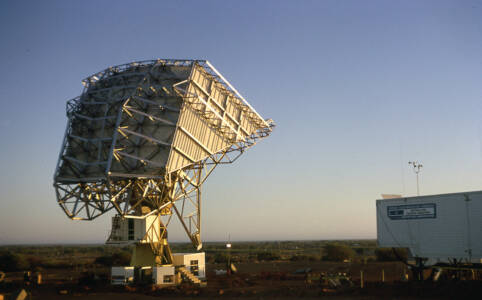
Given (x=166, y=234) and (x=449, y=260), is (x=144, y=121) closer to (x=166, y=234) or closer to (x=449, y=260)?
(x=166, y=234)

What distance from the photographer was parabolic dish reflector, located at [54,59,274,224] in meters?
33.8

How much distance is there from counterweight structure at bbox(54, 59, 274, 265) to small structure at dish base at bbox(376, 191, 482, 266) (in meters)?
14.6

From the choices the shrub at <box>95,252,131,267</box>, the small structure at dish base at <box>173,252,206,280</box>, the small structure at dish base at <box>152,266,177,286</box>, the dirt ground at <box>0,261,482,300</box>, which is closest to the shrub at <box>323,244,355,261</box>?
the dirt ground at <box>0,261,482,300</box>

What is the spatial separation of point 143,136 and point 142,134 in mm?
1403

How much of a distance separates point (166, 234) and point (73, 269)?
30582 millimetres

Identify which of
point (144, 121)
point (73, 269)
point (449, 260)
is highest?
point (144, 121)

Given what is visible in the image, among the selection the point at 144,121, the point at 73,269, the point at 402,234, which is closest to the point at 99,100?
the point at 144,121

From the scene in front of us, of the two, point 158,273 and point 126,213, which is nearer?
point 126,213

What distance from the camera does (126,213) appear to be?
33.7m

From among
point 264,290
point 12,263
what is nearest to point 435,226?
point 264,290

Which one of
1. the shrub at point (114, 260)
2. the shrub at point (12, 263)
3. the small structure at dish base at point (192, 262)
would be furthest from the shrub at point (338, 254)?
the shrub at point (12, 263)

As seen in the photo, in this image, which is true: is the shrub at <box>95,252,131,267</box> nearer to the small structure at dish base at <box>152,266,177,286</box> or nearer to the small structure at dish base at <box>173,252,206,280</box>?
the small structure at dish base at <box>173,252,206,280</box>

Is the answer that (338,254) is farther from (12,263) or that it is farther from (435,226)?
(12,263)

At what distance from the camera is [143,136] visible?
1304 inches
